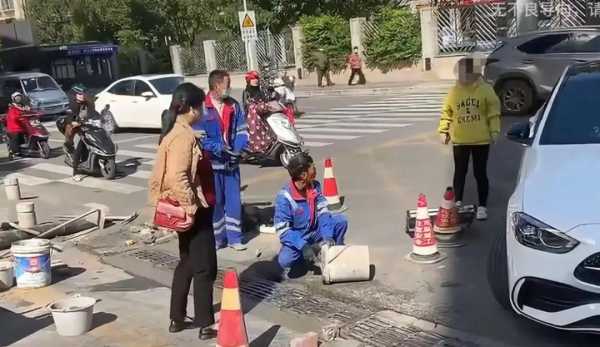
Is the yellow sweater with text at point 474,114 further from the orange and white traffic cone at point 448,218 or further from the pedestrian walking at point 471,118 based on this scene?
the orange and white traffic cone at point 448,218

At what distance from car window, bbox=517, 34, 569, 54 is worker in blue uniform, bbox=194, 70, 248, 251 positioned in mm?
10379

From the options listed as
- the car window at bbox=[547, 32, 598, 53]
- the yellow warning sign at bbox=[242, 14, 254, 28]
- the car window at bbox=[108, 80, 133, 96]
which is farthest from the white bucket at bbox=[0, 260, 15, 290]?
the yellow warning sign at bbox=[242, 14, 254, 28]

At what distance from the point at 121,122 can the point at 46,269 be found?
12.8 metres

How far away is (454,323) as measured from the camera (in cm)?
515

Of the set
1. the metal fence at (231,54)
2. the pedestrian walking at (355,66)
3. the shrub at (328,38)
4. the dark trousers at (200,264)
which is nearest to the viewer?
the dark trousers at (200,264)

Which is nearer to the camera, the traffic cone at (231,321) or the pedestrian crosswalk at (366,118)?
the traffic cone at (231,321)

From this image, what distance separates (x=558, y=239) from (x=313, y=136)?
11305 mm

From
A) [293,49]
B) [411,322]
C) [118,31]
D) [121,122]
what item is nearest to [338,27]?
[293,49]

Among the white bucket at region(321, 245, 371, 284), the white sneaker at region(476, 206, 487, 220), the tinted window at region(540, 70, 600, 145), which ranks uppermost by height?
the tinted window at region(540, 70, 600, 145)

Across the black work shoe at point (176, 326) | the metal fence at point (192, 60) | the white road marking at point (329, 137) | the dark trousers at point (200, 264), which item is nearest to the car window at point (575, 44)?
the white road marking at point (329, 137)

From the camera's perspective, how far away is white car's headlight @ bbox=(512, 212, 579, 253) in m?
4.23

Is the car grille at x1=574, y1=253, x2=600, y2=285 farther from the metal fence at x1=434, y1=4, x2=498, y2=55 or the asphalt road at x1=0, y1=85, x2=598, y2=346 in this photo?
the metal fence at x1=434, y1=4, x2=498, y2=55

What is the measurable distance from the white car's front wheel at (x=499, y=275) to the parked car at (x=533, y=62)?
34.1ft

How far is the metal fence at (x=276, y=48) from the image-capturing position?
1344 inches
